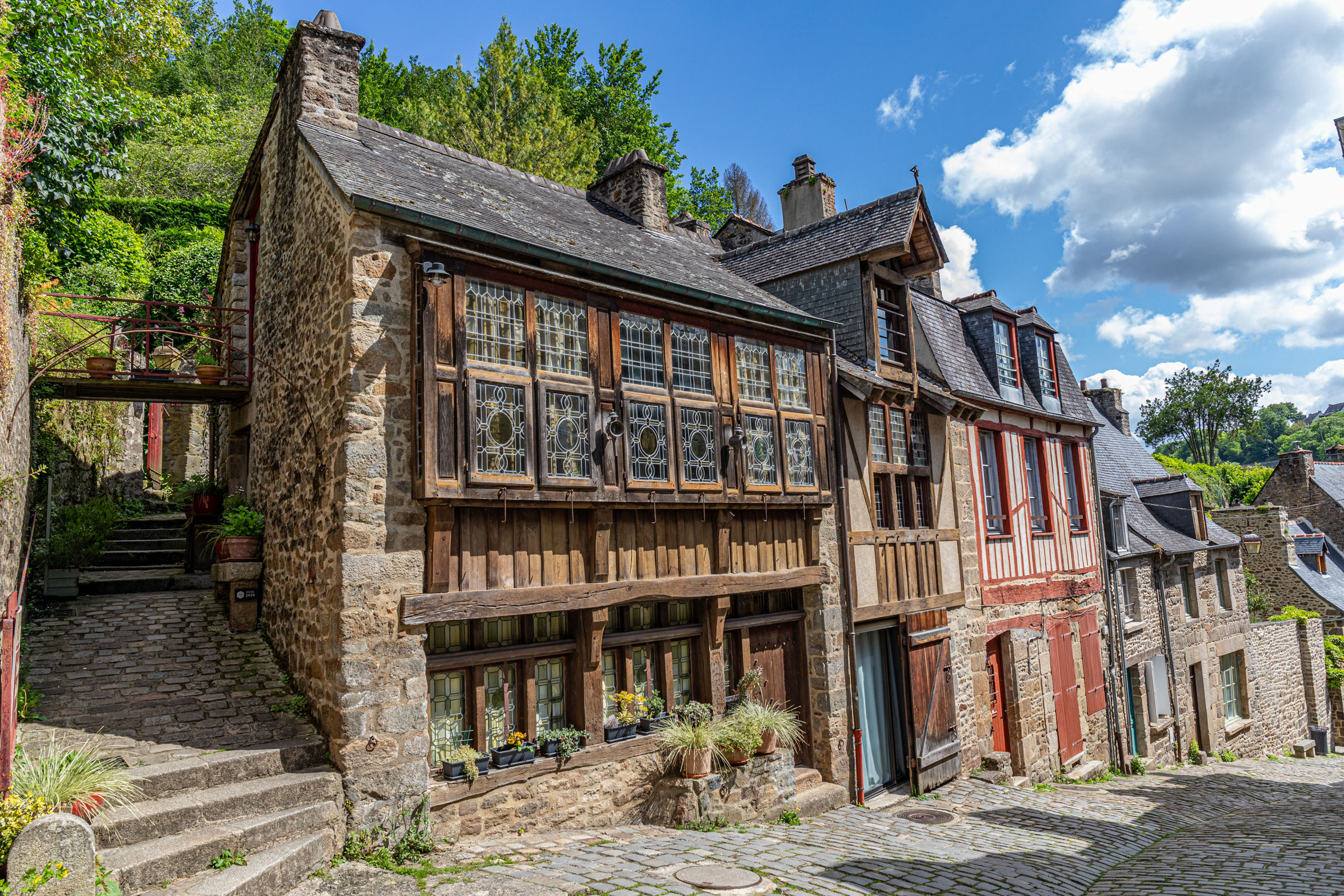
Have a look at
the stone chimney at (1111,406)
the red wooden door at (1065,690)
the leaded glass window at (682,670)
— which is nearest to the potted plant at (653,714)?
the leaded glass window at (682,670)

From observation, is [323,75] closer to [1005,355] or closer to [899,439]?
[899,439]

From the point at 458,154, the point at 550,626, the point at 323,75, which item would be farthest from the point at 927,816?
the point at 323,75

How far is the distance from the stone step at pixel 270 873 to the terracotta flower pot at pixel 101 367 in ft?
21.3

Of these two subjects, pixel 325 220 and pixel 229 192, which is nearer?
pixel 325 220

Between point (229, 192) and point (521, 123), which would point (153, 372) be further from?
point (229, 192)

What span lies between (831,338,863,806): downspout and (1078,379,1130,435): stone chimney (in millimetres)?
15967

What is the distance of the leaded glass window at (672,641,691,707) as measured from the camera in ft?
28.6

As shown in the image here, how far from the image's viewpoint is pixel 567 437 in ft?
23.6

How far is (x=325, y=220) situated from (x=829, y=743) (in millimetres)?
7696

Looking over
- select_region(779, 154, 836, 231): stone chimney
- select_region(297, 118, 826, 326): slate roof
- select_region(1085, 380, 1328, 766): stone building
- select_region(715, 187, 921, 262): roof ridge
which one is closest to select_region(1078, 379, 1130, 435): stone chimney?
select_region(1085, 380, 1328, 766): stone building

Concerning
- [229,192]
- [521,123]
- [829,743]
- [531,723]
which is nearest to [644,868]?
[531,723]

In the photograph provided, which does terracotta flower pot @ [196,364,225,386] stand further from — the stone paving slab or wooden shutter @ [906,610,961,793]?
wooden shutter @ [906,610,961,793]

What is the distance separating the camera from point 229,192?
74.9 feet

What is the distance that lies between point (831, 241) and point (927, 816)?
766 centimetres
